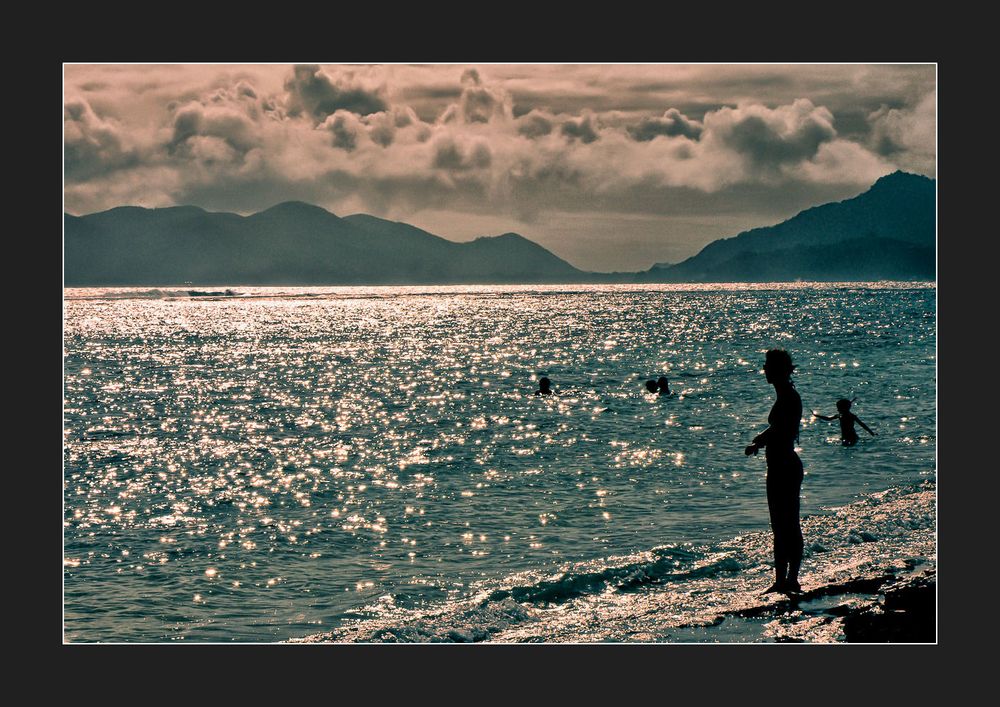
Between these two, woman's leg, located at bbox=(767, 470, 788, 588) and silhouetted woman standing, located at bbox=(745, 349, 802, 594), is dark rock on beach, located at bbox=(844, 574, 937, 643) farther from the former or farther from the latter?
silhouetted woman standing, located at bbox=(745, 349, 802, 594)

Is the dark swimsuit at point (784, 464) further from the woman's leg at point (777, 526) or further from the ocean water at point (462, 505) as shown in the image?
the ocean water at point (462, 505)

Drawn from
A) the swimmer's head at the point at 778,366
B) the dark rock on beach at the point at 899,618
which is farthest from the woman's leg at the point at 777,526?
the swimmer's head at the point at 778,366

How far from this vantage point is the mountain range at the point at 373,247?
110 feet

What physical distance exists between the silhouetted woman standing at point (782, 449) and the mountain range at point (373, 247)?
7.87m

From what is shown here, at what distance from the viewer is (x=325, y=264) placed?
426 feet

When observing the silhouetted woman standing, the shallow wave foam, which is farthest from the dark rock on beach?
the silhouetted woman standing

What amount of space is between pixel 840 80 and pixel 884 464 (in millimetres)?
9756

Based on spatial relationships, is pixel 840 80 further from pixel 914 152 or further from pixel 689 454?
pixel 689 454

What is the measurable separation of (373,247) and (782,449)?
68685 millimetres

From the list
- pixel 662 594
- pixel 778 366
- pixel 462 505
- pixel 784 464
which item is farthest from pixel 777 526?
pixel 462 505

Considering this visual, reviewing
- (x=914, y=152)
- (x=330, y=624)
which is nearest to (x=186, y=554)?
(x=330, y=624)

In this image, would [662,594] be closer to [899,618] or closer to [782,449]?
[899,618]

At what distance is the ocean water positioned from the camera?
14.5 metres

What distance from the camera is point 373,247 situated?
3100 inches
